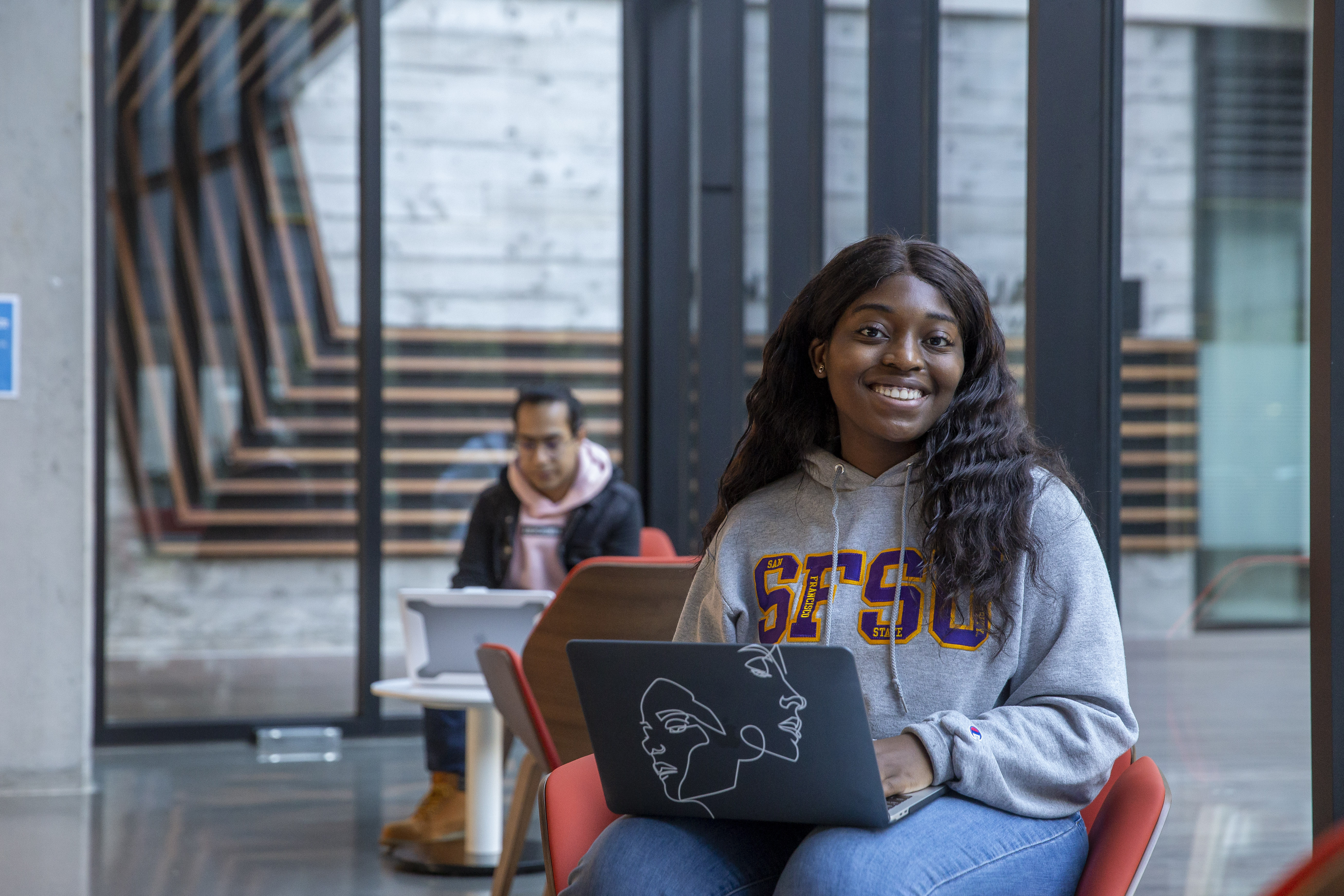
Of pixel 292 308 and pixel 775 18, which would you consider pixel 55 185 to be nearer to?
pixel 292 308

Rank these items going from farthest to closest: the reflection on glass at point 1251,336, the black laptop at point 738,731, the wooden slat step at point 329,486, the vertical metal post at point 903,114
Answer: the wooden slat step at point 329,486 → the vertical metal post at point 903,114 → the reflection on glass at point 1251,336 → the black laptop at point 738,731

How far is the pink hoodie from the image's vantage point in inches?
146

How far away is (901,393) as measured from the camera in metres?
1.74

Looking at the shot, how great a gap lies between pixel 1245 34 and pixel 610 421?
11.0 feet

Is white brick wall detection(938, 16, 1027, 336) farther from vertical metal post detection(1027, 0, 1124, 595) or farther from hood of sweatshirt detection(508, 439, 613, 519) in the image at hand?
hood of sweatshirt detection(508, 439, 613, 519)

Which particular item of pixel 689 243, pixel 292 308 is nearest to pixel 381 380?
pixel 292 308

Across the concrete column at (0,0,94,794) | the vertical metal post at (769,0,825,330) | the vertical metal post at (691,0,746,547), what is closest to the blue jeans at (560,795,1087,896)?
the vertical metal post at (769,0,825,330)

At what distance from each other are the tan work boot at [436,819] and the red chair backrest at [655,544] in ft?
2.74

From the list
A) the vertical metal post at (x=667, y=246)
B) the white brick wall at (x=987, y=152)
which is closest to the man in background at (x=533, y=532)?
the white brick wall at (x=987, y=152)

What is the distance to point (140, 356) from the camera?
516 centimetres

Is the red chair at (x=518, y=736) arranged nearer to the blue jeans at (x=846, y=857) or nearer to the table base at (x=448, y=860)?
the table base at (x=448, y=860)

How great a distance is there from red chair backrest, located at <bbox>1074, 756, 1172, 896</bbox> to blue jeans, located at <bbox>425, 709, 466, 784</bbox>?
240 cm

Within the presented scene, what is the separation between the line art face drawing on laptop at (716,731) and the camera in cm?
142

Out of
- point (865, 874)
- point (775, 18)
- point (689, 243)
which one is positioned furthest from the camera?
point (689, 243)
